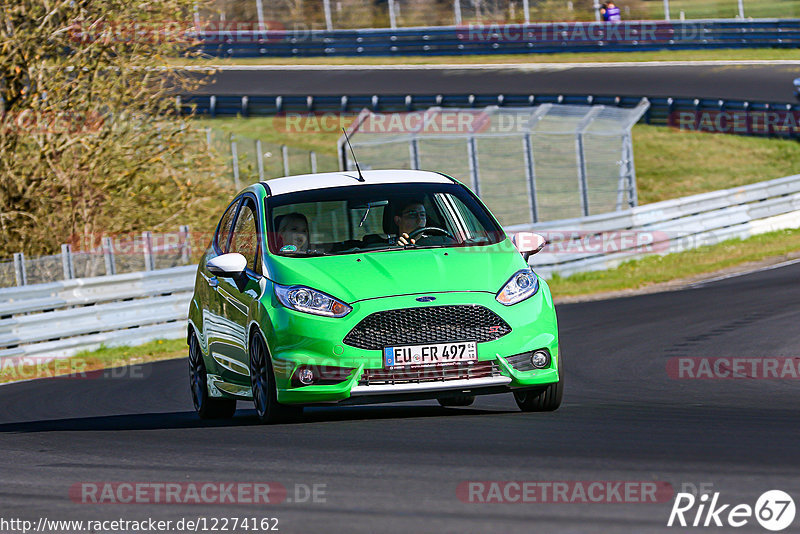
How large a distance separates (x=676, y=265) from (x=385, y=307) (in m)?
15.7

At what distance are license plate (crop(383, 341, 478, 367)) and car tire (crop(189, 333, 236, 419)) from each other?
8.37 ft

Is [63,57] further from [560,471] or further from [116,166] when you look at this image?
[560,471]

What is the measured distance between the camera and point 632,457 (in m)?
6.52

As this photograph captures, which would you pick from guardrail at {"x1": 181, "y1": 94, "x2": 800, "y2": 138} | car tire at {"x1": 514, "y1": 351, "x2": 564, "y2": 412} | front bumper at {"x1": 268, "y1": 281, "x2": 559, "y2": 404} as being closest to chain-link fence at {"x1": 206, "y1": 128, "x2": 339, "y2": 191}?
guardrail at {"x1": 181, "y1": 94, "x2": 800, "y2": 138}

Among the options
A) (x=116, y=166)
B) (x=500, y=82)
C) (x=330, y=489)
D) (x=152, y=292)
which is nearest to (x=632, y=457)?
(x=330, y=489)

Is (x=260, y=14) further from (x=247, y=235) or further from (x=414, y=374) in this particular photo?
(x=414, y=374)

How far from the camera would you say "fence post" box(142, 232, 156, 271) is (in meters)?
19.5

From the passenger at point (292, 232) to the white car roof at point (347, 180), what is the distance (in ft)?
1.08

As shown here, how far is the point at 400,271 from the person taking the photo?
8430mm

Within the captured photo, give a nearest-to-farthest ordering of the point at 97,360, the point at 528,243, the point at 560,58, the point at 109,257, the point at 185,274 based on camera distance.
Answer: the point at 528,243
the point at 97,360
the point at 109,257
the point at 185,274
the point at 560,58

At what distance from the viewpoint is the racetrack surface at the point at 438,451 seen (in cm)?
553

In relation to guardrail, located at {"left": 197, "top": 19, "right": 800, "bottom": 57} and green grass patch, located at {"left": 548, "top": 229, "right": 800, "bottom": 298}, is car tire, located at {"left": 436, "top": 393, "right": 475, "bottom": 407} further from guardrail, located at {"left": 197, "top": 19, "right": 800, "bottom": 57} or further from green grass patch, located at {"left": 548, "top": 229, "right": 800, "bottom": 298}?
guardrail, located at {"left": 197, "top": 19, "right": 800, "bottom": 57}

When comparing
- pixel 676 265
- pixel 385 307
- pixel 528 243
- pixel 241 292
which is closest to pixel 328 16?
pixel 676 265

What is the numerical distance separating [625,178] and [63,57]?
10.7m
